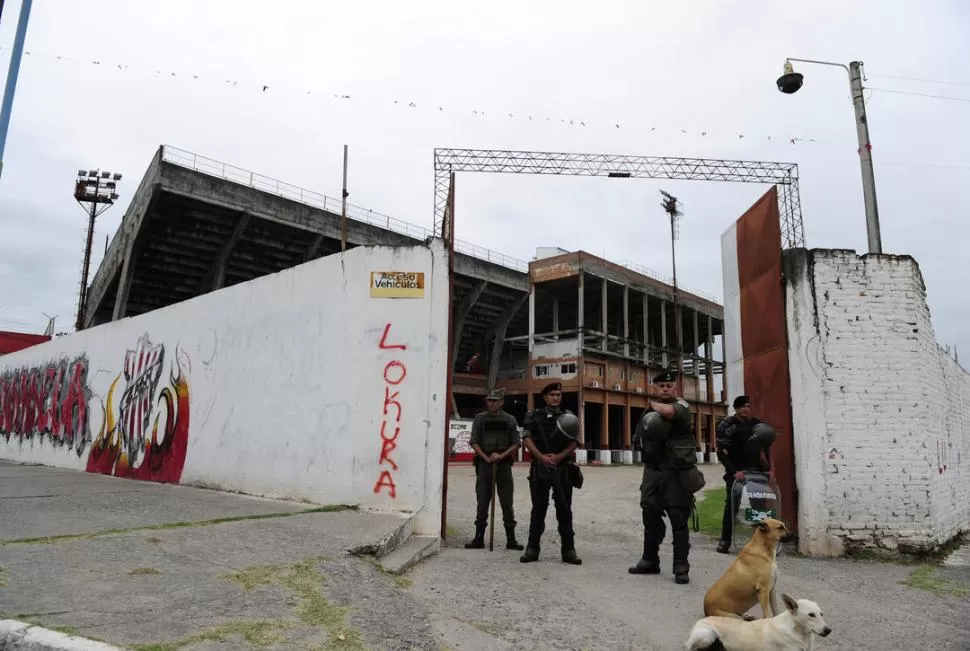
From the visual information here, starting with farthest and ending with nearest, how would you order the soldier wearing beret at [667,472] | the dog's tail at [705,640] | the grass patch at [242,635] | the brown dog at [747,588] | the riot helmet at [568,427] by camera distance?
the riot helmet at [568,427] < the soldier wearing beret at [667,472] < the brown dog at [747,588] < the dog's tail at [705,640] < the grass patch at [242,635]

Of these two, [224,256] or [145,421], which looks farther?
[224,256]

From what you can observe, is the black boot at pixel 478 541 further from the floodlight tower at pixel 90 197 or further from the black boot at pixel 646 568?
the floodlight tower at pixel 90 197

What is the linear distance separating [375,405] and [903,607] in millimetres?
4581

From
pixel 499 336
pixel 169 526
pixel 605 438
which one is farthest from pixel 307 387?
pixel 499 336

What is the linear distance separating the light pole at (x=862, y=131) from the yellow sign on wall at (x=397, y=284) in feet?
20.9

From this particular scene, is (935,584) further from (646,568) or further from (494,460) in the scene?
(494,460)

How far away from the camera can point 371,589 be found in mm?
3795

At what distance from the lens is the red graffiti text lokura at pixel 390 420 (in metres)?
6.18

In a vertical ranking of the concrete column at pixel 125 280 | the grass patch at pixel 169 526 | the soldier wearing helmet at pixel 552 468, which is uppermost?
the concrete column at pixel 125 280

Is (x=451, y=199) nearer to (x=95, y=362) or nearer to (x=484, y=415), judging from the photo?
(x=484, y=415)

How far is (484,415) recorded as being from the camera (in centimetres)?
630

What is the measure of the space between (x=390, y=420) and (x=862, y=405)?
4.61 m

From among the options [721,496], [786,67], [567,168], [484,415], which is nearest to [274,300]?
[484,415]

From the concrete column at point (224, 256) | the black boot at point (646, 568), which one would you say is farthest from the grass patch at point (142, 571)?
the concrete column at point (224, 256)
